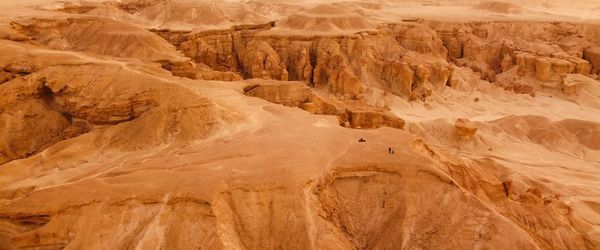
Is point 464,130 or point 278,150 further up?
point 278,150

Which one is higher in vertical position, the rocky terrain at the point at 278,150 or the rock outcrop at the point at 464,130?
the rocky terrain at the point at 278,150

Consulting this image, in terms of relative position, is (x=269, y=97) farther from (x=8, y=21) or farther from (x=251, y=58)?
(x=8, y=21)

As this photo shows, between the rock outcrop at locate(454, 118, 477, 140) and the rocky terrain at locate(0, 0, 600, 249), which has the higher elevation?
the rocky terrain at locate(0, 0, 600, 249)

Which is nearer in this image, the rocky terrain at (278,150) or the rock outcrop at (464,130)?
the rocky terrain at (278,150)

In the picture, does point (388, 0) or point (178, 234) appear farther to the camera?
point (388, 0)

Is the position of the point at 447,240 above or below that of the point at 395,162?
below

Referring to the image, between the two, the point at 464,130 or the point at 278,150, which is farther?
the point at 464,130

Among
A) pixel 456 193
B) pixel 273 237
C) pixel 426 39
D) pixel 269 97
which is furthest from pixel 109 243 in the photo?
pixel 426 39

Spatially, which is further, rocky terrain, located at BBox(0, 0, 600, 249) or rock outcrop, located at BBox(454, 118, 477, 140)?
rock outcrop, located at BBox(454, 118, 477, 140)
